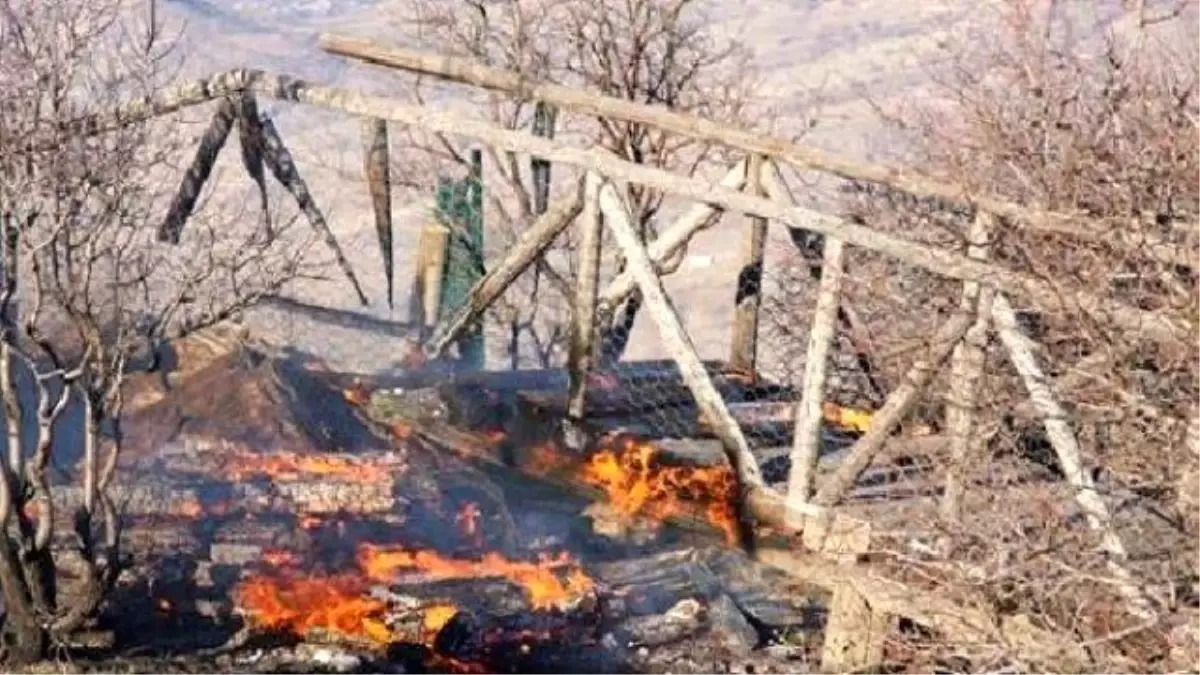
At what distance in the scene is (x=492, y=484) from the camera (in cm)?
1121

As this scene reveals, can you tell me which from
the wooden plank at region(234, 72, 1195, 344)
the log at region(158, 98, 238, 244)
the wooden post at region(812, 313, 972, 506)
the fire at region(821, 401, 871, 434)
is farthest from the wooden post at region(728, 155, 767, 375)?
the log at region(158, 98, 238, 244)

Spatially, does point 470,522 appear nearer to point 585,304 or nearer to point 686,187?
point 585,304

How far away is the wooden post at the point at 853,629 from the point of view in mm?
8359

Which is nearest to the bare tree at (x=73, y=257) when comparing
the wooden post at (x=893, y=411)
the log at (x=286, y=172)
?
the log at (x=286, y=172)

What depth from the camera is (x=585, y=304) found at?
9.27 metres

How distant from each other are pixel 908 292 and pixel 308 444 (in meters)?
4.79

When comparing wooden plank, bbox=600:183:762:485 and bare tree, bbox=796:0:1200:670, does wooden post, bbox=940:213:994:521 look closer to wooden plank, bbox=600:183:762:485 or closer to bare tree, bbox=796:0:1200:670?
bare tree, bbox=796:0:1200:670

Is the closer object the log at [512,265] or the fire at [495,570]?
the log at [512,265]

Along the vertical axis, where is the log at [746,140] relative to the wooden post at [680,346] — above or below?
above

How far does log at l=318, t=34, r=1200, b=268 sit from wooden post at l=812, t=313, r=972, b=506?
0.57 metres

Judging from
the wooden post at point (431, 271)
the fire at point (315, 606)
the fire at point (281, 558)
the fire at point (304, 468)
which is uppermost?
the wooden post at point (431, 271)

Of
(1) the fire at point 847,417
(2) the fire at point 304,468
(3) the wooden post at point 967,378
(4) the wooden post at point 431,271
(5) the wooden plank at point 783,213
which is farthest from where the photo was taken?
(4) the wooden post at point 431,271

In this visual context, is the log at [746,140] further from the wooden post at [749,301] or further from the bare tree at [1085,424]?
the wooden post at [749,301]

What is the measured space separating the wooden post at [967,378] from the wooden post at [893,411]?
2.3 inches
